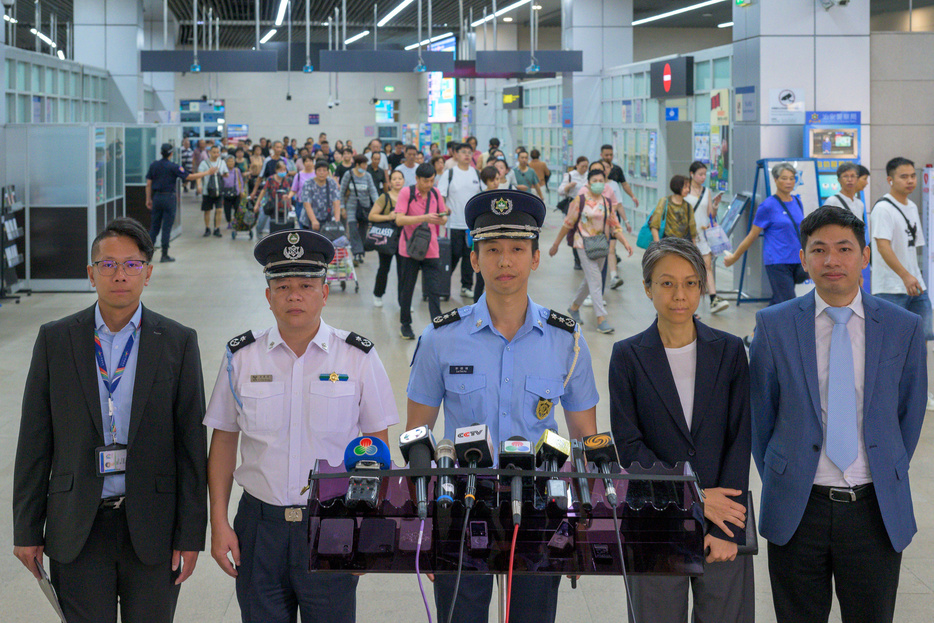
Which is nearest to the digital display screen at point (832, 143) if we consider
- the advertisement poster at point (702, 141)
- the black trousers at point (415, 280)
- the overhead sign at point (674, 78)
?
the advertisement poster at point (702, 141)

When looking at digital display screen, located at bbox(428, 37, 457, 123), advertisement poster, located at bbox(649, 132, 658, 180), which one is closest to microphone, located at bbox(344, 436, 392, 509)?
advertisement poster, located at bbox(649, 132, 658, 180)

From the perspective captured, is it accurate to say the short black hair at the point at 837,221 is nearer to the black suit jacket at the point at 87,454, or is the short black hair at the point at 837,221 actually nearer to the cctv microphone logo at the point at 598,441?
the cctv microphone logo at the point at 598,441

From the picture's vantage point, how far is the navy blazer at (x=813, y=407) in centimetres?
270

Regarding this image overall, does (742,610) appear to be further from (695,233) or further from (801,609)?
(695,233)

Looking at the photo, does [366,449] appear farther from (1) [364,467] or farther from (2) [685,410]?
(2) [685,410]

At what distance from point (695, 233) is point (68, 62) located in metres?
11.2

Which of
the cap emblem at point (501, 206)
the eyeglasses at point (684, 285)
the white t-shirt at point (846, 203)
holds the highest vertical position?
the white t-shirt at point (846, 203)

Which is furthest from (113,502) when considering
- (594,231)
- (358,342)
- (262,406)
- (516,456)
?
(594,231)

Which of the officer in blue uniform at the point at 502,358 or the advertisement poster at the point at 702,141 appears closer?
the officer in blue uniform at the point at 502,358

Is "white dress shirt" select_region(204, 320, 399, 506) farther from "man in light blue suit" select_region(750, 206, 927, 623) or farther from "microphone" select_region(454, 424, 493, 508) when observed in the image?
"man in light blue suit" select_region(750, 206, 927, 623)

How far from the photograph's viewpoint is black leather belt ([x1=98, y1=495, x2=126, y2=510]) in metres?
2.61

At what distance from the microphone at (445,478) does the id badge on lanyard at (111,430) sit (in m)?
1.02

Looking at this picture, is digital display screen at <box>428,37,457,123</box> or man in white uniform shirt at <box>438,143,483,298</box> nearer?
man in white uniform shirt at <box>438,143,483,298</box>

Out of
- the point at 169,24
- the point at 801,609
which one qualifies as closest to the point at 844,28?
the point at 801,609
